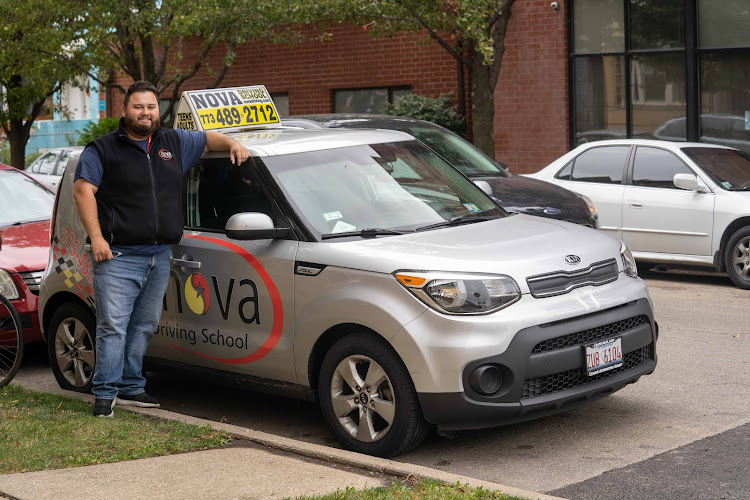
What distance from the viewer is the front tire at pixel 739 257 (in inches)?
460

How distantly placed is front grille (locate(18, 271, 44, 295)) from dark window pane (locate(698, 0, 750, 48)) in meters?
11.8

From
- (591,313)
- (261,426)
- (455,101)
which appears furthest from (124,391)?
(455,101)

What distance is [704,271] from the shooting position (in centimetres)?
1324

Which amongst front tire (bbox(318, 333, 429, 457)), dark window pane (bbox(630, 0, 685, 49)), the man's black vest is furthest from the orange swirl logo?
dark window pane (bbox(630, 0, 685, 49))

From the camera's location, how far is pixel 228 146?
682 cm

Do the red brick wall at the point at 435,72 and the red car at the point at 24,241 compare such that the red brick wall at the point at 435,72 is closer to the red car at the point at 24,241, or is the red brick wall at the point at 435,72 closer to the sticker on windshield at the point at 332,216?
the red car at the point at 24,241

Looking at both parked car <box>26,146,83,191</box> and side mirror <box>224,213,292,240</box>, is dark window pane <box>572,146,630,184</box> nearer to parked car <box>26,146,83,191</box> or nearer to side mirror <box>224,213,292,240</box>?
side mirror <box>224,213,292,240</box>

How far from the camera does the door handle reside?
6855 millimetres

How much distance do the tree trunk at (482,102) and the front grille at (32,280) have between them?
344 inches

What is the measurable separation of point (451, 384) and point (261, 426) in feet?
5.82

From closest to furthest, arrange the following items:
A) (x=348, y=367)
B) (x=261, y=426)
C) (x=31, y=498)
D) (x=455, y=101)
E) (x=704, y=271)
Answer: (x=31, y=498) < (x=348, y=367) < (x=261, y=426) < (x=704, y=271) < (x=455, y=101)

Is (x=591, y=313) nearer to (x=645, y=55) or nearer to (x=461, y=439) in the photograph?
(x=461, y=439)

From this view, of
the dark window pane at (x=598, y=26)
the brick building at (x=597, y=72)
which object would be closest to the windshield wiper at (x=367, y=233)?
the brick building at (x=597, y=72)

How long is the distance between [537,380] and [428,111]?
47.3ft
